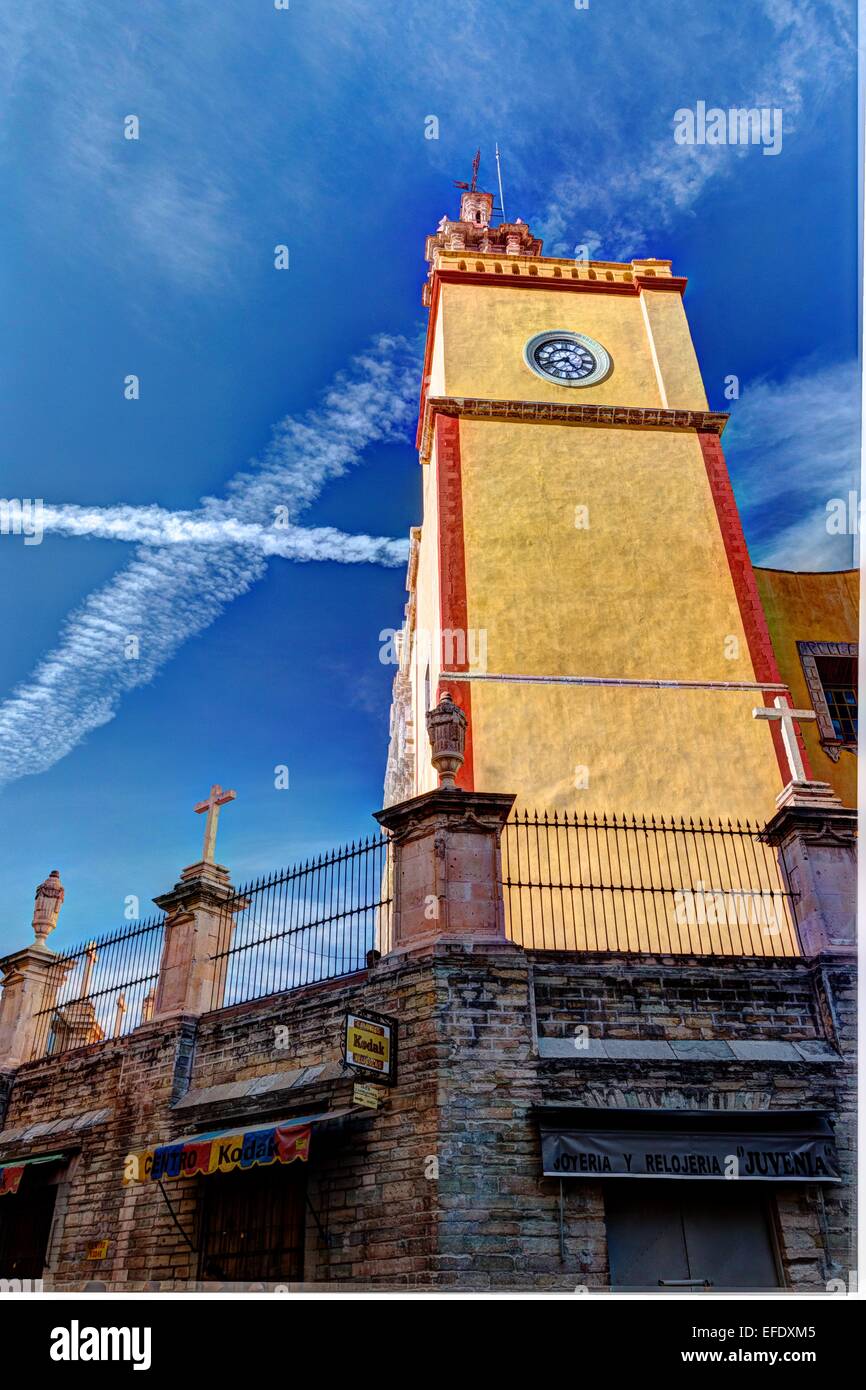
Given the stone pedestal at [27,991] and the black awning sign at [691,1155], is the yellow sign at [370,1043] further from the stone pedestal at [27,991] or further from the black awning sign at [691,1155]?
the stone pedestal at [27,991]

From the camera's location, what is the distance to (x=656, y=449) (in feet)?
68.9

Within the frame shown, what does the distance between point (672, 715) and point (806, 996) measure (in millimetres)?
6585

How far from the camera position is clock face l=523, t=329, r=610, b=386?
21969mm

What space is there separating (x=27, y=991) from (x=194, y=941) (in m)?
4.46

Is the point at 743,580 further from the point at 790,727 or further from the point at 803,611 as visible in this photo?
the point at 790,727

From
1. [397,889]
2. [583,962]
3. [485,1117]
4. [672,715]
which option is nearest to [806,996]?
[583,962]

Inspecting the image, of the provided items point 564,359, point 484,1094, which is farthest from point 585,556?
point 484,1094

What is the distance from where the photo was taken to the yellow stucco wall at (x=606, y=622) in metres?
16.5

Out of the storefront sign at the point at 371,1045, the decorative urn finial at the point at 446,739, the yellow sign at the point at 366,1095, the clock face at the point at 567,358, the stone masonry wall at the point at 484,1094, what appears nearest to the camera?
the stone masonry wall at the point at 484,1094

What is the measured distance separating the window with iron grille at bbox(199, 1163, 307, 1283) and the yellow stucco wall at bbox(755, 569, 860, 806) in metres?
12.6

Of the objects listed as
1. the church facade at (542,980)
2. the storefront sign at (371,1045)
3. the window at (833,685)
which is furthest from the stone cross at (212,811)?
the window at (833,685)

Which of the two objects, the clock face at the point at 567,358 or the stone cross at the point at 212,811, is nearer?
the stone cross at the point at 212,811

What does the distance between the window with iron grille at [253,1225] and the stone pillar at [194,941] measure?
254cm

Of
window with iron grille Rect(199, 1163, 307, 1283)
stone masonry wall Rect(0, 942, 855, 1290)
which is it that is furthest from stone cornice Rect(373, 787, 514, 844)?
window with iron grille Rect(199, 1163, 307, 1283)
